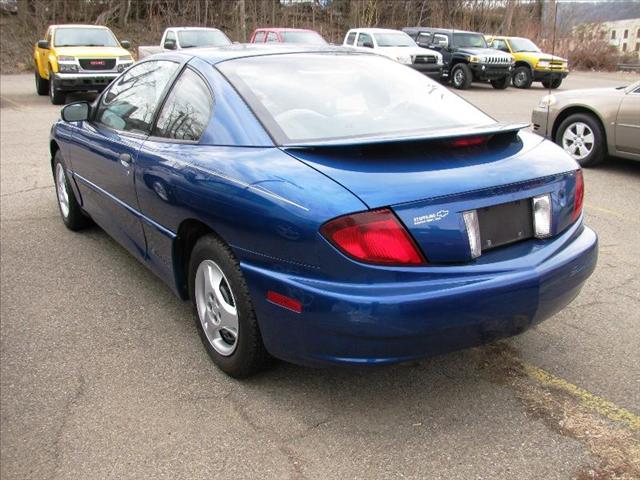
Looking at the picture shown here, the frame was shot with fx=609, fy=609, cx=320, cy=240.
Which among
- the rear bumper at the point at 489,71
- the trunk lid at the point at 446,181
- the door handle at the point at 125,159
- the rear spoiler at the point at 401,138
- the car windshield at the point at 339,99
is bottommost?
the rear bumper at the point at 489,71

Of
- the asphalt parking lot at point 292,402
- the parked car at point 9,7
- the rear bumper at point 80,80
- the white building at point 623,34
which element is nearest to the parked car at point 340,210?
the asphalt parking lot at point 292,402

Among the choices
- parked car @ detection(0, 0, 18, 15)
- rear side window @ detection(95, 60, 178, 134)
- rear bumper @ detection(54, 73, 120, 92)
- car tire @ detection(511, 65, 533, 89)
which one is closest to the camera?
rear side window @ detection(95, 60, 178, 134)

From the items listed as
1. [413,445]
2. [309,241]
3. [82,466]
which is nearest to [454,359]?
[413,445]

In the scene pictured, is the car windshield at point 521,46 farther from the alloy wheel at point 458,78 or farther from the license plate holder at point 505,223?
the license plate holder at point 505,223

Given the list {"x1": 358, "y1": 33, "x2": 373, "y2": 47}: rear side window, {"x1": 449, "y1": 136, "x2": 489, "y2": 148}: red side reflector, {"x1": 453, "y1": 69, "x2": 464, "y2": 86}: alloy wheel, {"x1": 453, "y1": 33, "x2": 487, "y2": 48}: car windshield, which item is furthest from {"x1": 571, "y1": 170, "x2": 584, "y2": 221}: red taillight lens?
{"x1": 453, "y1": 33, "x2": 487, "y2": 48}: car windshield

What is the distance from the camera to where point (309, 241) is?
2.36 m

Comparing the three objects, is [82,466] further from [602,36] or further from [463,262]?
[602,36]

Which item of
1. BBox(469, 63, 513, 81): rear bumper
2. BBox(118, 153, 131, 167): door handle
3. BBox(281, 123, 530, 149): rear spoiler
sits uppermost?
BBox(281, 123, 530, 149): rear spoiler

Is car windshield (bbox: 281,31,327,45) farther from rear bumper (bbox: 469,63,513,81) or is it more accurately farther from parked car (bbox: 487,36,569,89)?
parked car (bbox: 487,36,569,89)

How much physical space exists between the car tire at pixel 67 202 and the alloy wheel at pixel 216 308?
241 centimetres

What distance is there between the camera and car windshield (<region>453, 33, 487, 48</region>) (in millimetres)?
20906

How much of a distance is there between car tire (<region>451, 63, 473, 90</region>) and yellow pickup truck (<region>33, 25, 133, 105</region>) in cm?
1079

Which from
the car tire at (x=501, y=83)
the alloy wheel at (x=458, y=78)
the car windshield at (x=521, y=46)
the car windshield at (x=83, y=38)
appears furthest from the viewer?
the car windshield at (x=521, y=46)

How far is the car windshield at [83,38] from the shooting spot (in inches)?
588
